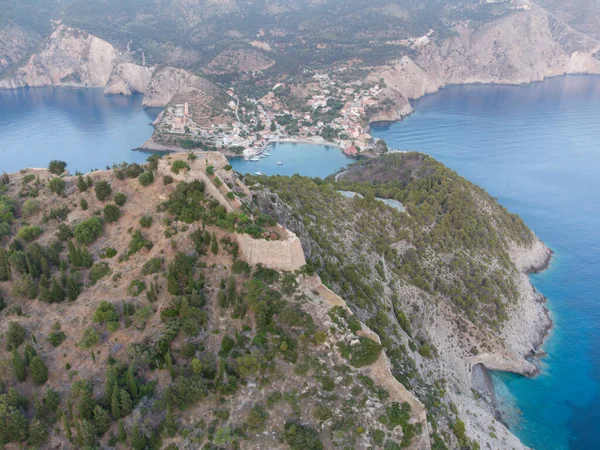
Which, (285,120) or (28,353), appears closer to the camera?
(28,353)

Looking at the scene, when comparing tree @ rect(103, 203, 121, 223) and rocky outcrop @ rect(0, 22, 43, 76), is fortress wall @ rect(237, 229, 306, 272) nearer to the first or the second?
tree @ rect(103, 203, 121, 223)

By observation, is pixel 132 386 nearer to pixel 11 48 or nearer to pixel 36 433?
pixel 36 433

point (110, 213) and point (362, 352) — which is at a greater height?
point (110, 213)

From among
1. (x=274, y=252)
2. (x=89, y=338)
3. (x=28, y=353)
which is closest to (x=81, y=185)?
(x=89, y=338)

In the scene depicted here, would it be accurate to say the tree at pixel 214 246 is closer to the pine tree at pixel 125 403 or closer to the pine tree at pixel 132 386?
the pine tree at pixel 132 386

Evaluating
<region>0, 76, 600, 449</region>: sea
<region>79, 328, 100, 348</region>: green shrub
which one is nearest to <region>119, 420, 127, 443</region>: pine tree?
<region>79, 328, 100, 348</region>: green shrub

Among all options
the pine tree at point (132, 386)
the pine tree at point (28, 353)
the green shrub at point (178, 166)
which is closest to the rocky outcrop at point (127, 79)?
the green shrub at point (178, 166)
